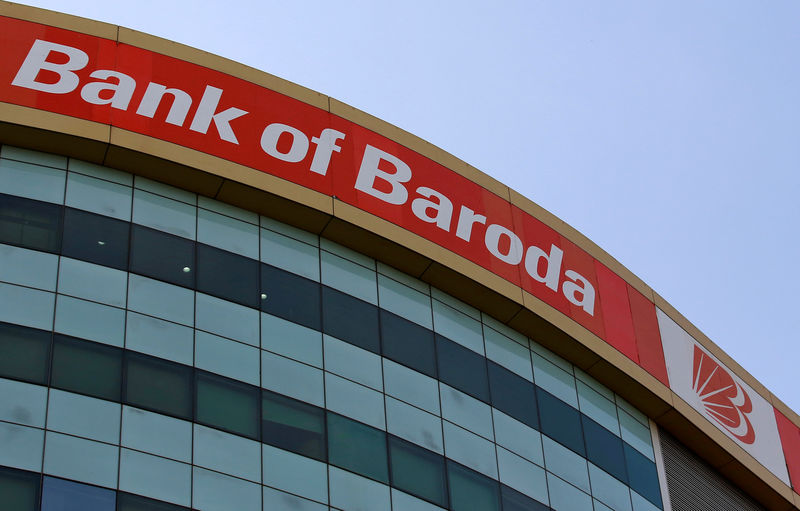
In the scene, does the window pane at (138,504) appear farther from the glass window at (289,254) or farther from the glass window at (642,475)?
the glass window at (642,475)

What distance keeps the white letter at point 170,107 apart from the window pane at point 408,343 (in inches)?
278

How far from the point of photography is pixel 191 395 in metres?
32.8

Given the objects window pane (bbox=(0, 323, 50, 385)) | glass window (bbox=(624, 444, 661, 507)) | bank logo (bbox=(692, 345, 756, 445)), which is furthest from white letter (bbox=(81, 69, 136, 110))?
bank logo (bbox=(692, 345, 756, 445))

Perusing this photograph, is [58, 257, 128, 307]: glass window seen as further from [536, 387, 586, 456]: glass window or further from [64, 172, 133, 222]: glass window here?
[536, 387, 586, 456]: glass window

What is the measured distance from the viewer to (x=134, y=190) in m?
35.9

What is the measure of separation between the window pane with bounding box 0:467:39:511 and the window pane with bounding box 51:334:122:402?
2.45 meters

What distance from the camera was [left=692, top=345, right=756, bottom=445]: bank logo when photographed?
43562 millimetres

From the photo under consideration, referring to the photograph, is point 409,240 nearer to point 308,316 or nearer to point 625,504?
point 308,316

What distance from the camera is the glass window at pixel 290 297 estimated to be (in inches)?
1401

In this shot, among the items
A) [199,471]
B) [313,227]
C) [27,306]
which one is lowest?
[199,471]

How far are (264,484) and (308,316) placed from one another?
17.0 feet

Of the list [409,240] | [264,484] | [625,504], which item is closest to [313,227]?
[409,240]

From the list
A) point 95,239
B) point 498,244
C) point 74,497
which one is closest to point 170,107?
point 95,239

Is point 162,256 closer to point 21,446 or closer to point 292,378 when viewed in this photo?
point 292,378
